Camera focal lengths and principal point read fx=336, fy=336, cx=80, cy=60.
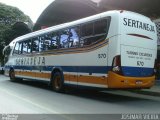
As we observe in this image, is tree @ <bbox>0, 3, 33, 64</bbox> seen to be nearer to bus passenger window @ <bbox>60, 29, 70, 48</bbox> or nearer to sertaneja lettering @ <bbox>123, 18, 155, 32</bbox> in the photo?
bus passenger window @ <bbox>60, 29, 70, 48</bbox>

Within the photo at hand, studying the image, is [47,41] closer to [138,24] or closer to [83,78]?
[83,78]

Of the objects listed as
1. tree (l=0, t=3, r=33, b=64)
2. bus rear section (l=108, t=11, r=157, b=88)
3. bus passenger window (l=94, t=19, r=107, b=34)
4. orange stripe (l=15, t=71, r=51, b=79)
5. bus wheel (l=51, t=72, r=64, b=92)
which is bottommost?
bus wheel (l=51, t=72, r=64, b=92)

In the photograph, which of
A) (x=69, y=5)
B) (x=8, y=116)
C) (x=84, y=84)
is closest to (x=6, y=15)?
(x=69, y=5)

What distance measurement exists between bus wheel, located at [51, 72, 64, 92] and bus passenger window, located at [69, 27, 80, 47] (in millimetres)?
1763

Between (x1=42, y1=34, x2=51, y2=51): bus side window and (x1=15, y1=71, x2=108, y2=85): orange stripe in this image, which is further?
(x1=42, y1=34, x2=51, y2=51): bus side window

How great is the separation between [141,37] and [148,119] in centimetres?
429

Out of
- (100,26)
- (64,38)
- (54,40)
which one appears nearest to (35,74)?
(54,40)

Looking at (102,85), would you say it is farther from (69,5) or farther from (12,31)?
(12,31)

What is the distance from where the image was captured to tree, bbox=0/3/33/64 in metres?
41.9

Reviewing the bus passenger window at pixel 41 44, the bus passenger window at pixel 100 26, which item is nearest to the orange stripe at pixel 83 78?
the bus passenger window at pixel 41 44

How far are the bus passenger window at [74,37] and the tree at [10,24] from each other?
2786 centimetres

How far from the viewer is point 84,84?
13.1 metres

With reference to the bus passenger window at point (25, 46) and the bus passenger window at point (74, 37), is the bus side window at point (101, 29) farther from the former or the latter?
the bus passenger window at point (25, 46)

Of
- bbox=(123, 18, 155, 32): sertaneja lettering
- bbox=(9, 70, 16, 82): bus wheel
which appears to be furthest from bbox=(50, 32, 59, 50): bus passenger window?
bbox=(9, 70, 16, 82): bus wheel
